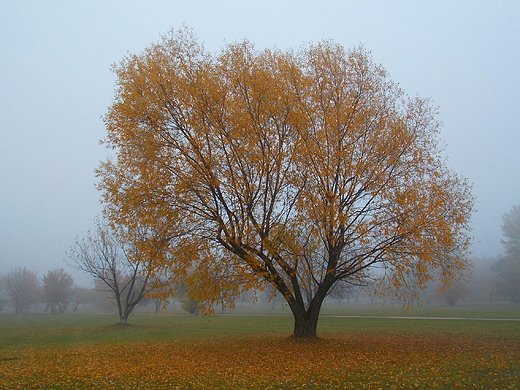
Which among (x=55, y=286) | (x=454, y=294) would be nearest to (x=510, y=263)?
(x=454, y=294)

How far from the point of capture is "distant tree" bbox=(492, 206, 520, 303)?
75.2 m

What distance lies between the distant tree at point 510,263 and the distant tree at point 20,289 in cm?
10455

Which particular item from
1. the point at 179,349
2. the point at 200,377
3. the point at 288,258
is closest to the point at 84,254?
the point at 179,349

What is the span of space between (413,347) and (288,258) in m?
6.81

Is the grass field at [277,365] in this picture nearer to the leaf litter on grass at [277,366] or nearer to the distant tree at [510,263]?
the leaf litter on grass at [277,366]

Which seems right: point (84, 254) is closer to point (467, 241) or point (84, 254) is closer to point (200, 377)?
point (200, 377)

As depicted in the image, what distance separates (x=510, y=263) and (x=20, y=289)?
10896cm

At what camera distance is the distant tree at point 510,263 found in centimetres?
7525

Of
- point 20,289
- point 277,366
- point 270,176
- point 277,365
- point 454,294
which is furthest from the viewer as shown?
point 20,289

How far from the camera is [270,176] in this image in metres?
18.9

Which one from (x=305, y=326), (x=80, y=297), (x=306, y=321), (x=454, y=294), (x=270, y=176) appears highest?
(x=270, y=176)

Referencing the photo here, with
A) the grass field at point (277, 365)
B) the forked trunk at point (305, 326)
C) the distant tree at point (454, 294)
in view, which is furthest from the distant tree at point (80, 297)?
the forked trunk at point (305, 326)

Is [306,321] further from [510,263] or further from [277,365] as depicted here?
[510,263]

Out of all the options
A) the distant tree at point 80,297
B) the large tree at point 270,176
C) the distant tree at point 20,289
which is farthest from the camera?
the distant tree at point 80,297
